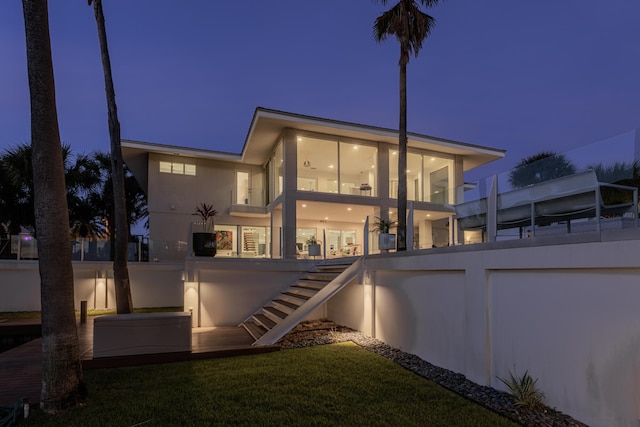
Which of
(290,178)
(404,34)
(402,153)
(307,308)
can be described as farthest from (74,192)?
(404,34)

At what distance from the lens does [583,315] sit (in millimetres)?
3742

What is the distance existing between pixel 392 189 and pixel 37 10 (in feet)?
45.6

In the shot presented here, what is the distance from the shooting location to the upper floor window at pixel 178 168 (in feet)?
58.1

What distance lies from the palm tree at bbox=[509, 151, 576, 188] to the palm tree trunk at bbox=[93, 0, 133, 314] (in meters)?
9.32

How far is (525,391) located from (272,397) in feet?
10.4

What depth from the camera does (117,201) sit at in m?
9.79

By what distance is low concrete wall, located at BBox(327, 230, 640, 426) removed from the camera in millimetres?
3410

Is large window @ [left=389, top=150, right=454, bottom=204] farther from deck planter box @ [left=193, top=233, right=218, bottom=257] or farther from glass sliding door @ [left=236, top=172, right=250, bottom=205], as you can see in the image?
deck planter box @ [left=193, top=233, right=218, bottom=257]

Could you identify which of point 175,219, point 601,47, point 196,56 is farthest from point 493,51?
point 175,219

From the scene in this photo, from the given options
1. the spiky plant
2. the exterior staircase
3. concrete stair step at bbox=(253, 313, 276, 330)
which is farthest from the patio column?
concrete stair step at bbox=(253, 313, 276, 330)

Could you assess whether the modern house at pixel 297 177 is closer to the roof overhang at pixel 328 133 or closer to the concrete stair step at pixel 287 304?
the roof overhang at pixel 328 133

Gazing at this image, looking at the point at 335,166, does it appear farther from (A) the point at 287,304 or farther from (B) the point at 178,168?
(A) the point at 287,304

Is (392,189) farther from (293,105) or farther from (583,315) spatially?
(293,105)

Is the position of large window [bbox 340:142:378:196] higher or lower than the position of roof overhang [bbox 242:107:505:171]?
lower
